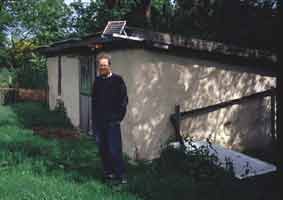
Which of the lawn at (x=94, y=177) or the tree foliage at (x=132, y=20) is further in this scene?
the tree foliage at (x=132, y=20)

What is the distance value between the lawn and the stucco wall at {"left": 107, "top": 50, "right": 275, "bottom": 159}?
31.1 inches

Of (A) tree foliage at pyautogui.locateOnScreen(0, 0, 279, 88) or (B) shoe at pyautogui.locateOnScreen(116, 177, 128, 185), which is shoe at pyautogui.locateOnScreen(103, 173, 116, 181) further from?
(A) tree foliage at pyautogui.locateOnScreen(0, 0, 279, 88)

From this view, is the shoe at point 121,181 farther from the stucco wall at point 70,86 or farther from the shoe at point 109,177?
the stucco wall at point 70,86

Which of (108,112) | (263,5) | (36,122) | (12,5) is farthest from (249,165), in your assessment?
(12,5)

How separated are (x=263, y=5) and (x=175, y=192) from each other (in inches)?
294

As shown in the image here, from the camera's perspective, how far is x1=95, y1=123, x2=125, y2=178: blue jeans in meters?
8.72

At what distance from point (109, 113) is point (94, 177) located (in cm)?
113

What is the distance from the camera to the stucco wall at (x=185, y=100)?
1154 cm

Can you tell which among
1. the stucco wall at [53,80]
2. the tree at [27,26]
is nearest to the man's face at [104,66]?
the stucco wall at [53,80]

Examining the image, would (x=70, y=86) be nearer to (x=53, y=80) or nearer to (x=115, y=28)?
(x=53, y=80)

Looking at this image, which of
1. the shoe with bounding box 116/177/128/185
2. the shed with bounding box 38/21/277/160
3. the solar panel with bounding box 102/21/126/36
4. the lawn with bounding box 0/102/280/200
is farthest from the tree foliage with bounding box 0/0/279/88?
the shoe with bounding box 116/177/128/185

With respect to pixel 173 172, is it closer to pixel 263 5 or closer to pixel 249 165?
pixel 249 165

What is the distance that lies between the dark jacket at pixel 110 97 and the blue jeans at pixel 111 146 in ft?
0.44

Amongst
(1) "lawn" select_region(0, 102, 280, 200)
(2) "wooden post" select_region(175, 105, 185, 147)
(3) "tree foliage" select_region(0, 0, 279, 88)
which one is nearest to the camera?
(1) "lawn" select_region(0, 102, 280, 200)
